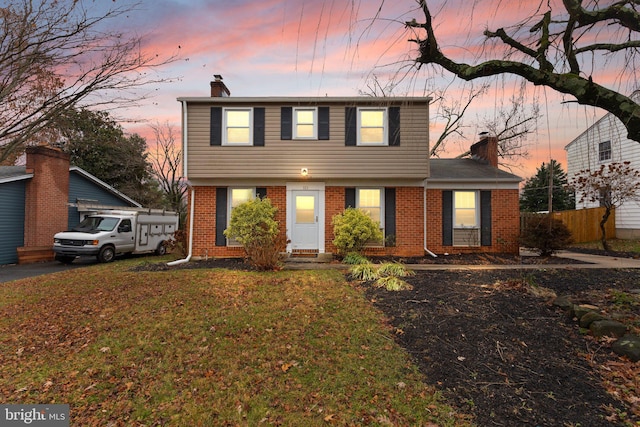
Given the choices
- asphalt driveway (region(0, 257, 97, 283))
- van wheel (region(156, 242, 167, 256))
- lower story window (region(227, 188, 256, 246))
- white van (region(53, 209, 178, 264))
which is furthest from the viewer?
van wheel (region(156, 242, 167, 256))

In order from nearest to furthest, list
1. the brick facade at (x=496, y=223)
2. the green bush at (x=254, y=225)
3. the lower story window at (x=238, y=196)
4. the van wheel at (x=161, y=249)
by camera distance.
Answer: the green bush at (x=254, y=225) < the lower story window at (x=238, y=196) < the brick facade at (x=496, y=223) < the van wheel at (x=161, y=249)

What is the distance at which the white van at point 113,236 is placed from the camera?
1230cm

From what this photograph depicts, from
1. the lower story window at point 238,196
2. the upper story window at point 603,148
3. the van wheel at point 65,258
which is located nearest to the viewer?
the upper story window at point 603,148

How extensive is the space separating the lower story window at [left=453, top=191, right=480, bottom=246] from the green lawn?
7.30 metres

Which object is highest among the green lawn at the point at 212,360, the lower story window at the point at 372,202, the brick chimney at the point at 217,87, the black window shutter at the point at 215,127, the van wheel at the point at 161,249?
the brick chimney at the point at 217,87

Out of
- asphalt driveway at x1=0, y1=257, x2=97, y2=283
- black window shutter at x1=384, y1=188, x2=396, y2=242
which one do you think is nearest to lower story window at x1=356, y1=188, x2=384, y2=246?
black window shutter at x1=384, y1=188, x2=396, y2=242

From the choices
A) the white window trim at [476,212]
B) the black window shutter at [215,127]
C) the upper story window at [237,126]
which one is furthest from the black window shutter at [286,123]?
the white window trim at [476,212]

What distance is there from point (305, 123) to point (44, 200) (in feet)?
42.3

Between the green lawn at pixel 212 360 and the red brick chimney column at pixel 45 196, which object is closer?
the green lawn at pixel 212 360

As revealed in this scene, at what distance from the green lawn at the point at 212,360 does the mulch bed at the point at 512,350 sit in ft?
1.12

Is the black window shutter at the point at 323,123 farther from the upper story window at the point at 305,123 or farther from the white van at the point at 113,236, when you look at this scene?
the white van at the point at 113,236

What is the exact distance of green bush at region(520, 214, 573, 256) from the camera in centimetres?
1045

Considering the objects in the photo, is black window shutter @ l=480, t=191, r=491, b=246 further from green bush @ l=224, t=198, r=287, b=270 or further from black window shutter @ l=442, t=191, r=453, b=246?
green bush @ l=224, t=198, r=287, b=270

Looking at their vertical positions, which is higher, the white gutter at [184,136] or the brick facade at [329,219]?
the white gutter at [184,136]
